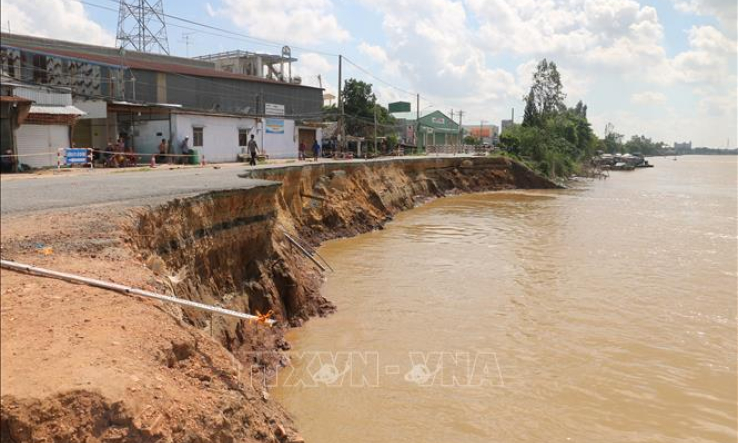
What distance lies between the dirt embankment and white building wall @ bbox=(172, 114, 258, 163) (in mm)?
18984

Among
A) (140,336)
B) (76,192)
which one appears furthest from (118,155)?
(140,336)

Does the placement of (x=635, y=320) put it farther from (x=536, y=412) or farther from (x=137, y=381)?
(x=137, y=381)

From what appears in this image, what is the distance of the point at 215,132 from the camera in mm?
31062

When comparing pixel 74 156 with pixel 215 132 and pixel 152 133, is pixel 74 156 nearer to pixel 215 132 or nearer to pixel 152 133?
pixel 152 133

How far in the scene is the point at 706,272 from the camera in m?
17.6

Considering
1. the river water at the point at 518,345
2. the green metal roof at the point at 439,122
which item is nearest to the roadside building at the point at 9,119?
the river water at the point at 518,345

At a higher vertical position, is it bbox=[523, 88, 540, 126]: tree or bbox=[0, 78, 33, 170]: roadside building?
bbox=[523, 88, 540, 126]: tree

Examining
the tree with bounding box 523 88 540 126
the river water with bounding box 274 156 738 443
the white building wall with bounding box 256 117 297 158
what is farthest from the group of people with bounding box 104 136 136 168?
the tree with bounding box 523 88 540 126

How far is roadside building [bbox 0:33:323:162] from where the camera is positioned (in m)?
25.8

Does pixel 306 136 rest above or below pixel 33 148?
above

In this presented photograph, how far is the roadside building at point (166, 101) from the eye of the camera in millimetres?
25750

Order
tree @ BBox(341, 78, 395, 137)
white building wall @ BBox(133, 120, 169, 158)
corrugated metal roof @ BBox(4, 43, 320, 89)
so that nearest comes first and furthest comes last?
white building wall @ BBox(133, 120, 169, 158) → corrugated metal roof @ BBox(4, 43, 320, 89) → tree @ BBox(341, 78, 395, 137)

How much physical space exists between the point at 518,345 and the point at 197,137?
76.1 feet

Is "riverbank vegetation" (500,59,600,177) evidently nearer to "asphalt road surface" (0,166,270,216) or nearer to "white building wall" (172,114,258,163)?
"white building wall" (172,114,258,163)
